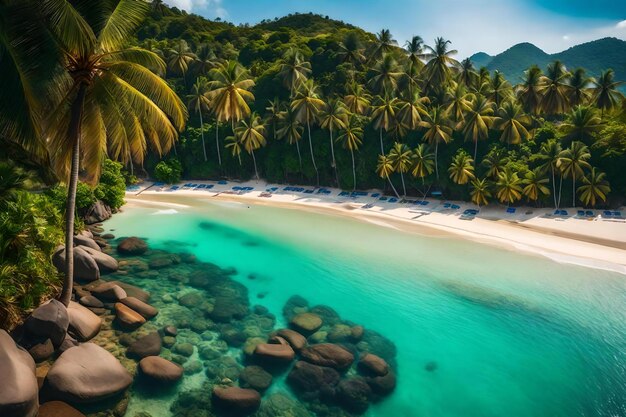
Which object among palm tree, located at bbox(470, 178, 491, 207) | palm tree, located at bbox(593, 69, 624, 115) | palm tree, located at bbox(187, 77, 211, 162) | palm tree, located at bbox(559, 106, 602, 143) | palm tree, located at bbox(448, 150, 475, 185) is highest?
palm tree, located at bbox(187, 77, 211, 162)

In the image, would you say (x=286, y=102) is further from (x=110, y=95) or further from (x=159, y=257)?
(x=110, y=95)

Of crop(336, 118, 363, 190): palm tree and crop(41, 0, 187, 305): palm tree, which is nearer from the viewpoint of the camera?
crop(41, 0, 187, 305): palm tree

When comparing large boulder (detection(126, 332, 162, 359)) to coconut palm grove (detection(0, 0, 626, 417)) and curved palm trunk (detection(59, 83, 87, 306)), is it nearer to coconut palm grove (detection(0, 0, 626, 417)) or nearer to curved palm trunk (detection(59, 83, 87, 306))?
coconut palm grove (detection(0, 0, 626, 417))

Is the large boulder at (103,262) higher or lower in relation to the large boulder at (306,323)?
higher

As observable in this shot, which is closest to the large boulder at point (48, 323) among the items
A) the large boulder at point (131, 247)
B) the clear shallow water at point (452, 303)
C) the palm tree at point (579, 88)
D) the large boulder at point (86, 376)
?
the large boulder at point (86, 376)

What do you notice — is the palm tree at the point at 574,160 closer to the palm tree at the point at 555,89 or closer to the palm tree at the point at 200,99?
the palm tree at the point at 555,89

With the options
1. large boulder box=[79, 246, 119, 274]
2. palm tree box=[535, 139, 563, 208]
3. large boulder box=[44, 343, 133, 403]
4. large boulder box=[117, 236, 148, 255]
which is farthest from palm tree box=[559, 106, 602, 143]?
large boulder box=[44, 343, 133, 403]

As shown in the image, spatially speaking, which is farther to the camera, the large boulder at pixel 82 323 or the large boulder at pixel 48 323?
the large boulder at pixel 82 323
